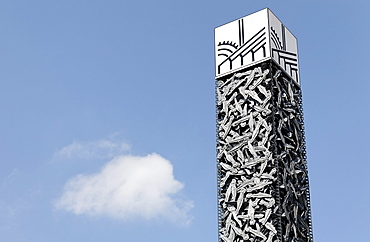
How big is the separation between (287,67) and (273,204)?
23.7 ft

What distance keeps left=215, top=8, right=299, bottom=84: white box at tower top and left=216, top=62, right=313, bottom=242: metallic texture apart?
1.45 ft

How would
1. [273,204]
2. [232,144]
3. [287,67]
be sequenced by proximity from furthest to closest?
[287,67]
[232,144]
[273,204]

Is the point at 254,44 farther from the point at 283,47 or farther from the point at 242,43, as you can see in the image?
the point at 283,47

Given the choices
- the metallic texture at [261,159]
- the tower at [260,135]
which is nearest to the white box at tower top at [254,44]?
the tower at [260,135]

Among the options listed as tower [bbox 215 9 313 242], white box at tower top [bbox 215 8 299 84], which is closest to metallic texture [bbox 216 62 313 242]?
tower [bbox 215 9 313 242]

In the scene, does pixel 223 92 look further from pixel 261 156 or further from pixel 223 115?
pixel 261 156

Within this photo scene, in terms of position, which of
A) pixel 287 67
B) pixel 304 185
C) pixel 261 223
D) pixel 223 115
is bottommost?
pixel 261 223

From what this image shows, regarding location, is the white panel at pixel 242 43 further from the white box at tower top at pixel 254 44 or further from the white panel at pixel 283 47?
the white panel at pixel 283 47

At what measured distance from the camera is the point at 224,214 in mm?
29828

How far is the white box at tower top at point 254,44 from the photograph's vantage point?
104ft

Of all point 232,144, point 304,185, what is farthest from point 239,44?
point 304,185

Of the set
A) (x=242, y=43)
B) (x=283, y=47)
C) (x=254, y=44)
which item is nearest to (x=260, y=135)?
(x=254, y=44)

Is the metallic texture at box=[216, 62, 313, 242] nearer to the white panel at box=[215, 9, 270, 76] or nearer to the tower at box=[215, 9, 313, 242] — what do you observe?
the tower at box=[215, 9, 313, 242]

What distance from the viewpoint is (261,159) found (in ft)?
96.6
